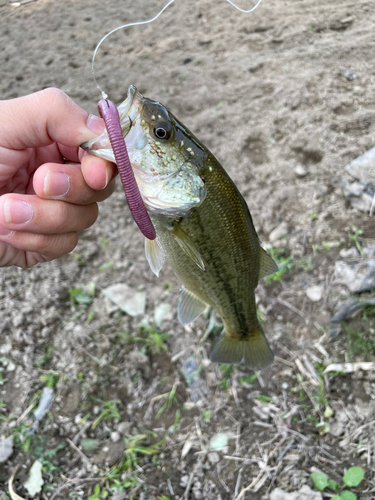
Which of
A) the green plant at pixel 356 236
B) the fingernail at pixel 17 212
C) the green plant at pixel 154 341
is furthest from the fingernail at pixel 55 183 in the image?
the green plant at pixel 356 236

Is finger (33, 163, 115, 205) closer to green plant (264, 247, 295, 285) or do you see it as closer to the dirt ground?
Answer: the dirt ground

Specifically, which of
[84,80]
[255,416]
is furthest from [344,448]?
[84,80]

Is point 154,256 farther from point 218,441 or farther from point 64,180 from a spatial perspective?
point 218,441

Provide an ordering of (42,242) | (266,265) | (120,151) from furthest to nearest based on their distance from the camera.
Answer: (266,265)
(42,242)
(120,151)

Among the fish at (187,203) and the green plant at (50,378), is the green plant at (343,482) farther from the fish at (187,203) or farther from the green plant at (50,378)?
the green plant at (50,378)

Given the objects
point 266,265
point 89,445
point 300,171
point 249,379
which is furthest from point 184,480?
point 300,171
